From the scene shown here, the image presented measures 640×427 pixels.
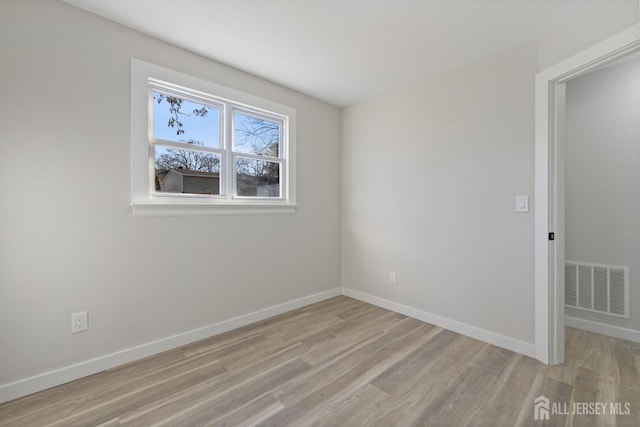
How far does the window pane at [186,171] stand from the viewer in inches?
89.3

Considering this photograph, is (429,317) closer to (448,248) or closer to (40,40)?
(448,248)

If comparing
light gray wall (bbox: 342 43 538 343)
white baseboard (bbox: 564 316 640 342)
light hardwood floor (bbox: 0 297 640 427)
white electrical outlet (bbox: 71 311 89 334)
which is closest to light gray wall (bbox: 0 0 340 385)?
white electrical outlet (bbox: 71 311 89 334)

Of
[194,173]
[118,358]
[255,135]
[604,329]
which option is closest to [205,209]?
[194,173]

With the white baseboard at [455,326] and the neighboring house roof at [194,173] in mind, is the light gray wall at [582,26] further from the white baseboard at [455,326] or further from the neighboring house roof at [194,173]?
the neighboring house roof at [194,173]

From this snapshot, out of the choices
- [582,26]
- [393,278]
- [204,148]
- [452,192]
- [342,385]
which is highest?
[582,26]

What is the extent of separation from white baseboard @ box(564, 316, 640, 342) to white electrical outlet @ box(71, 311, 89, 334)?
4194 mm

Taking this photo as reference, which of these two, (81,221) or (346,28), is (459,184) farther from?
(81,221)

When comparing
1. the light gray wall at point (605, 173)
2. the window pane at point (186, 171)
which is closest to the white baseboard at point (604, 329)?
the light gray wall at point (605, 173)

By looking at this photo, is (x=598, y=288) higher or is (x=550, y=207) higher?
(x=550, y=207)

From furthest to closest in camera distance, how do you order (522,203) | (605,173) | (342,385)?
(605,173)
(522,203)
(342,385)

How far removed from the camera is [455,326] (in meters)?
2.61

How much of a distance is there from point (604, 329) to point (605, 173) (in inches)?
57.0

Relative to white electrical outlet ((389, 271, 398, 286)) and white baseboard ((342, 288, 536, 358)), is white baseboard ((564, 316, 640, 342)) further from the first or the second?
white electrical outlet ((389, 271, 398, 286))

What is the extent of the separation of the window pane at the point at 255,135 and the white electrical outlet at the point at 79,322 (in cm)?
179
